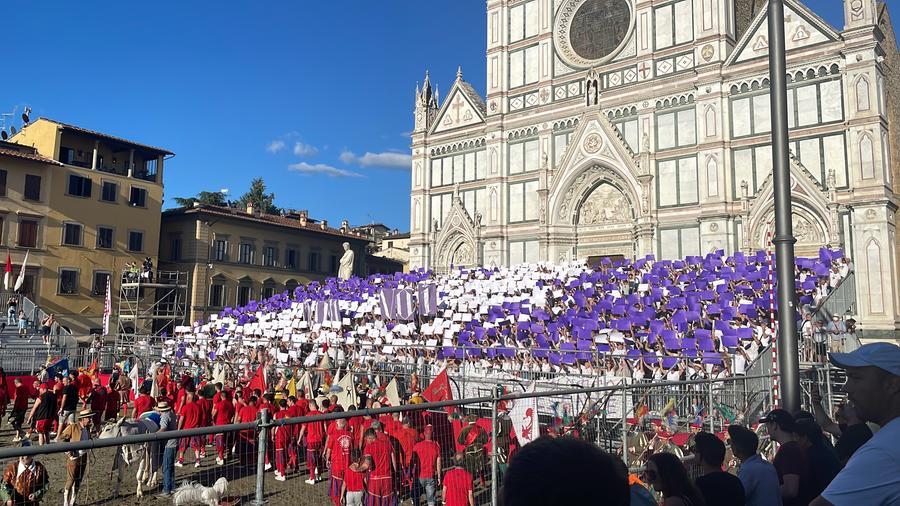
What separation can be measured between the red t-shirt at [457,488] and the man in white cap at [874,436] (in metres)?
6.30

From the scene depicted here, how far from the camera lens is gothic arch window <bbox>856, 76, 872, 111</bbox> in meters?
28.3

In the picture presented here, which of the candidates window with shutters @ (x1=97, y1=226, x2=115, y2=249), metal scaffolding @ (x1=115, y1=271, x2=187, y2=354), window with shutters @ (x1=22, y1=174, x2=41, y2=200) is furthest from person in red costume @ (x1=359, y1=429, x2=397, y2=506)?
window with shutters @ (x1=97, y1=226, x2=115, y2=249)

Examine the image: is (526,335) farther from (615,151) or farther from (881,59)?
(881,59)

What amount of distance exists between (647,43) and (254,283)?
34938 millimetres

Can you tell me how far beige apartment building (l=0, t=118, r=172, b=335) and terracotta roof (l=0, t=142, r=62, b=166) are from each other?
67 millimetres

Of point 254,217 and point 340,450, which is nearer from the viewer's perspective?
point 340,450

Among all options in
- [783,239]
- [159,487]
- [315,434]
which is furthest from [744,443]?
[159,487]

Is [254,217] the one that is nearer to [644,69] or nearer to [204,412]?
[644,69]

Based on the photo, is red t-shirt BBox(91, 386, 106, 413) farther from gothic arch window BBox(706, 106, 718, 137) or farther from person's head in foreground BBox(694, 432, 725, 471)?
gothic arch window BBox(706, 106, 718, 137)

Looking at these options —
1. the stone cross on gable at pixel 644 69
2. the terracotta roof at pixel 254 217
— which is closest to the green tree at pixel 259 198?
the terracotta roof at pixel 254 217

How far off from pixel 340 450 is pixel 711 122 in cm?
2976

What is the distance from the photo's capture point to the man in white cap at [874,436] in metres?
2.64

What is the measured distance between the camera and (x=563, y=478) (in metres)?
1.97

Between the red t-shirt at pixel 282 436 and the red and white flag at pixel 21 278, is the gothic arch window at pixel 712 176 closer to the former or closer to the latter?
the red t-shirt at pixel 282 436
